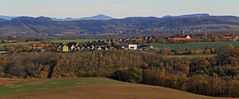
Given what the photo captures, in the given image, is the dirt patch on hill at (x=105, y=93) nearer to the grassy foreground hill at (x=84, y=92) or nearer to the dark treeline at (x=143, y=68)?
the grassy foreground hill at (x=84, y=92)

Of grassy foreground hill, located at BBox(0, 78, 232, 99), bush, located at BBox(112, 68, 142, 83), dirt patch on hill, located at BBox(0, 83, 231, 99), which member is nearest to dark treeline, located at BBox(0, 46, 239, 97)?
bush, located at BBox(112, 68, 142, 83)

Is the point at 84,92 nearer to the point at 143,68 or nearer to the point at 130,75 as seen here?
the point at 130,75

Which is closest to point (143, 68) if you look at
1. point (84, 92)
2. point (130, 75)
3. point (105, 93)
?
point (130, 75)

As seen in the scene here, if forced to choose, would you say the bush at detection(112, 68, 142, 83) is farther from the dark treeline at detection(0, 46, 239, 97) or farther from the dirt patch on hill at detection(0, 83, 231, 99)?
the dirt patch on hill at detection(0, 83, 231, 99)

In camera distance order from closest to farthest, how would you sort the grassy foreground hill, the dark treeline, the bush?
the grassy foreground hill < the dark treeline < the bush

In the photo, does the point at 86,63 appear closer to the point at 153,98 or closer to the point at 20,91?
the point at 20,91

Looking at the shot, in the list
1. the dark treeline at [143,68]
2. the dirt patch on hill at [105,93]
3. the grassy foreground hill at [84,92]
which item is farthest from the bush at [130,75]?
the dirt patch on hill at [105,93]
